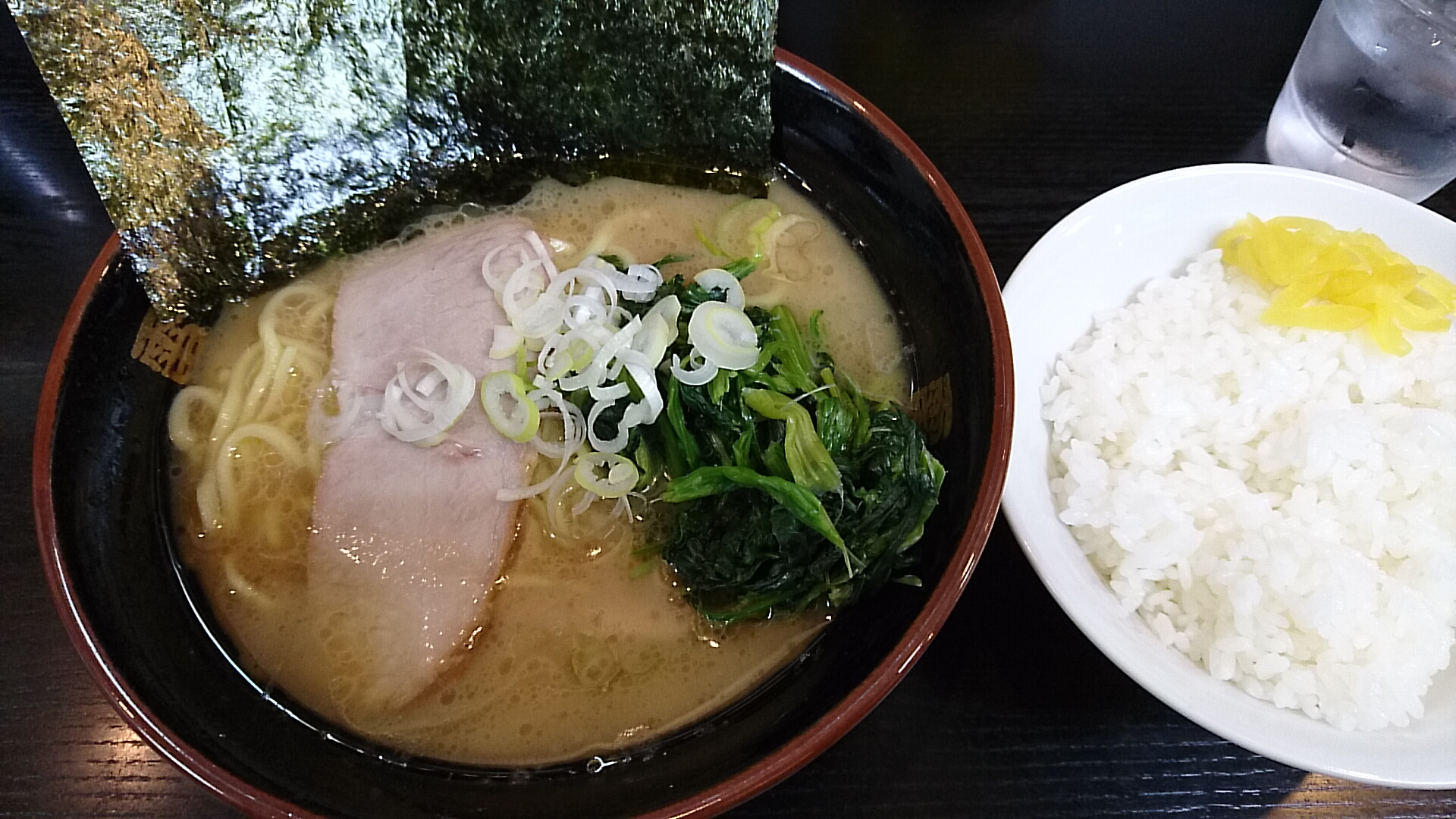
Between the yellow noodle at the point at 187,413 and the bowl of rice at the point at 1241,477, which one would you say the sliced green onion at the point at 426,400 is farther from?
the bowl of rice at the point at 1241,477

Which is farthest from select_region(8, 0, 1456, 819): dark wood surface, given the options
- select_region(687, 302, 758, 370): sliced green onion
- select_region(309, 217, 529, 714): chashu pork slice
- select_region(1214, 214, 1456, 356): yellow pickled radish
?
select_region(687, 302, 758, 370): sliced green onion

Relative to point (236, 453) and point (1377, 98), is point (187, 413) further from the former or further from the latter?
point (1377, 98)

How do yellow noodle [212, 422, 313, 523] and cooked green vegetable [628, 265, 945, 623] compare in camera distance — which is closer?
cooked green vegetable [628, 265, 945, 623]

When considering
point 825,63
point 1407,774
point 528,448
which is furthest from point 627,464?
point 825,63

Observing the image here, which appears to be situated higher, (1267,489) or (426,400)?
(1267,489)

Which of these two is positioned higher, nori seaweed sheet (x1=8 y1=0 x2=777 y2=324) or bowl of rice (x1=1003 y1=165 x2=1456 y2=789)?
nori seaweed sheet (x1=8 y1=0 x2=777 y2=324)

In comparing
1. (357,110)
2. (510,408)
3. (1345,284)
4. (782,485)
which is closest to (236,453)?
(510,408)

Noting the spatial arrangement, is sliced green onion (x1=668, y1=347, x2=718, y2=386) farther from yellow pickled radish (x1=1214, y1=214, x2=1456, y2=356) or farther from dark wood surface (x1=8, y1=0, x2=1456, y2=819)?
yellow pickled radish (x1=1214, y1=214, x2=1456, y2=356)

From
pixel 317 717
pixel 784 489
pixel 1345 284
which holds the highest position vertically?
pixel 1345 284
